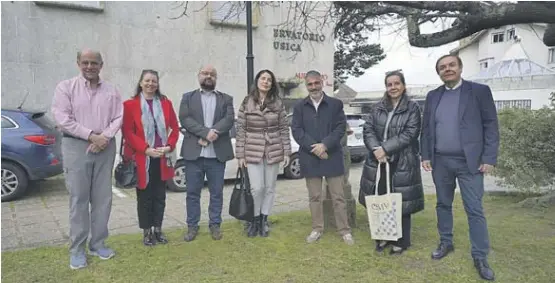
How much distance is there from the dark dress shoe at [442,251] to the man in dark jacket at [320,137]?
835mm

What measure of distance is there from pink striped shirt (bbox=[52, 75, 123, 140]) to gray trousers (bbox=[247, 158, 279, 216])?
56.6 inches

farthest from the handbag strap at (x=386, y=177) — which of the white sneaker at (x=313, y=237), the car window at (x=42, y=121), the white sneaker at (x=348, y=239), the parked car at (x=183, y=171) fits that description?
the car window at (x=42, y=121)

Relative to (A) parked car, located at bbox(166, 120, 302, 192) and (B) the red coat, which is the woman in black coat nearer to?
(B) the red coat

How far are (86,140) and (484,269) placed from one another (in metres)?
3.59

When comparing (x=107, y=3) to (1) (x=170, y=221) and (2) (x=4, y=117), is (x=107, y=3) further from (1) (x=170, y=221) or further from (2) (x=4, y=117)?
(1) (x=170, y=221)

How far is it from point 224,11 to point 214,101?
29.9 ft

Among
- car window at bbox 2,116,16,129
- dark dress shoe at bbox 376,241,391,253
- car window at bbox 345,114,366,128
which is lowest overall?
dark dress shoe at bbox 376,241,391,253

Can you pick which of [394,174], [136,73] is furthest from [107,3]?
[394,174]

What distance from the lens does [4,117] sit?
680 centimetres

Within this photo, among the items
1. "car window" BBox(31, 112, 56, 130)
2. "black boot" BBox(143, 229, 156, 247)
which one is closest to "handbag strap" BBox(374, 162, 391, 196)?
"black boot" BBox(143, 229, 156, 247)

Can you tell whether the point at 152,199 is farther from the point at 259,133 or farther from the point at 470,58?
the point at 470,58

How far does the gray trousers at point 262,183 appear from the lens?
4480 millimetres

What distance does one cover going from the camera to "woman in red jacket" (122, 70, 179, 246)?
409 cm

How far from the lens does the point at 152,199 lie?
4.30 m
